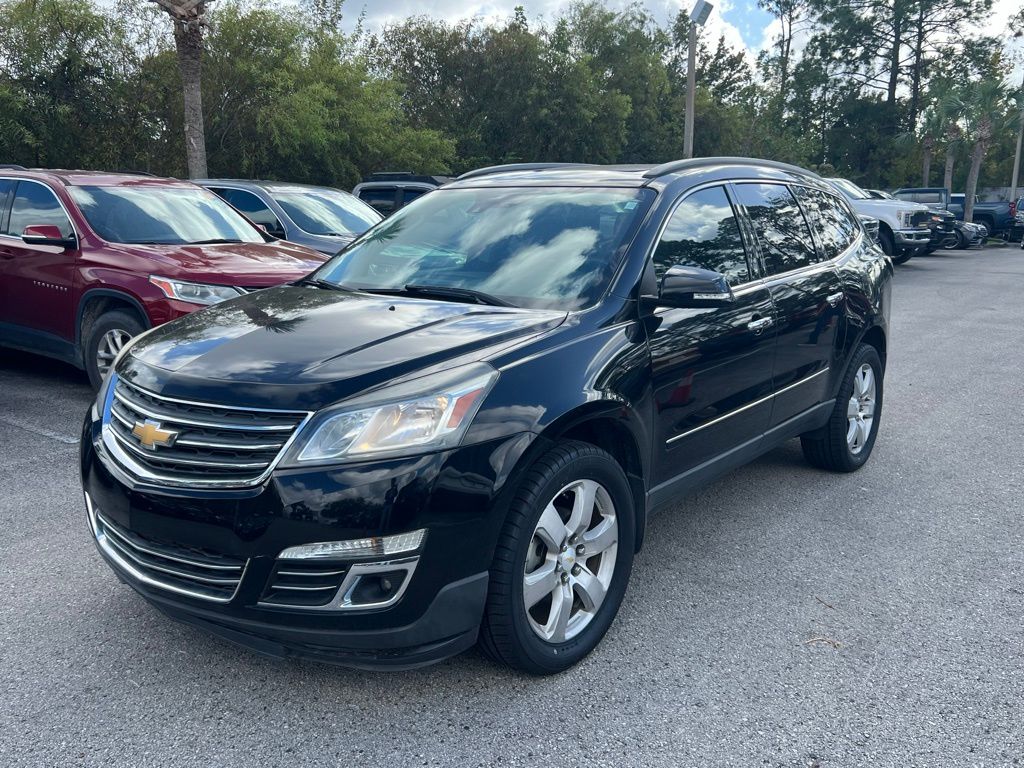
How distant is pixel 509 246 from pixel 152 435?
1.65 m

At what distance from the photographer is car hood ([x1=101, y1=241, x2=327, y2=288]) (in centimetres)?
627

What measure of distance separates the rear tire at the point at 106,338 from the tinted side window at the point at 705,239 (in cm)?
399

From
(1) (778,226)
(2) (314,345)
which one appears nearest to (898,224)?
(1) (778,226)

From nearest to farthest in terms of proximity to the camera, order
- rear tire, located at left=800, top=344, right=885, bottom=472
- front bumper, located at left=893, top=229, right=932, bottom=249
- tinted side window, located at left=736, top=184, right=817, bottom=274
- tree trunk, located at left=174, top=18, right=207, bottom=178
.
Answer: tinted side window, located at left=736, top=184, right=817, bottom=274
rear tire, located at left=800, top=344, right=885, bottom=472
tree trunk, located at left=174, top=18, right=207, bottom=178
front bumper, located at left=893, top=229, right=932, bottom=249

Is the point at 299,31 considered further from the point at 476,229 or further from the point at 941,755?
the point at 941,755

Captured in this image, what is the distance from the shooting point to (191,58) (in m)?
14.7

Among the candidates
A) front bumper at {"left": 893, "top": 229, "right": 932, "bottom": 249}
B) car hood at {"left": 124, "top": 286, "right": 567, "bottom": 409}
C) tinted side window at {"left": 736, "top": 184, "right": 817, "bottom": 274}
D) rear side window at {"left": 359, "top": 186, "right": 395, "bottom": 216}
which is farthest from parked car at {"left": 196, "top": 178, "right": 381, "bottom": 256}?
front bumper at {"left": 893, "top": 229, "right": 932, "bottom": 249}

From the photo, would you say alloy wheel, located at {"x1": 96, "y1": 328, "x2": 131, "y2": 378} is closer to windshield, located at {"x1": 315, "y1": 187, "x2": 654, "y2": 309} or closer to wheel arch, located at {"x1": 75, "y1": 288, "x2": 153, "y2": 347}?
wheel arch, located at {"x1": 75, "y1": 288, "x2": 153, "y2": 347}

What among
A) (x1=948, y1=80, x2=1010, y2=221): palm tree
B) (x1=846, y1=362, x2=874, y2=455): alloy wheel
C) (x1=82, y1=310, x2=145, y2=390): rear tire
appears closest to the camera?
(x1=846, y1=362, x2=874, y2=455): alloy wheel

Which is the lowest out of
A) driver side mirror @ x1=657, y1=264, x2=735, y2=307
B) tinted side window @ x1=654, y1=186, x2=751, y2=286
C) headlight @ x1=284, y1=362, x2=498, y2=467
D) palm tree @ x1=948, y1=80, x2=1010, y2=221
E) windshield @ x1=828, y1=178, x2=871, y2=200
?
windshield @ x1=828, y1=178, x2=871, y2=200

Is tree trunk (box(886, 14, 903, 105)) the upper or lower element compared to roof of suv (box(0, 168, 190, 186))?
upper

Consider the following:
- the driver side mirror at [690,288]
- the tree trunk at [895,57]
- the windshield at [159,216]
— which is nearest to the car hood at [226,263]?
the windshield at [159,216]

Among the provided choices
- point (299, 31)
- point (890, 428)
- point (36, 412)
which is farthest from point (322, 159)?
point (890, 428)

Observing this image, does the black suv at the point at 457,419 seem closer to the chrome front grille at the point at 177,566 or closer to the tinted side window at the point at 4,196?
the chrome front grille at the point at 177,566
